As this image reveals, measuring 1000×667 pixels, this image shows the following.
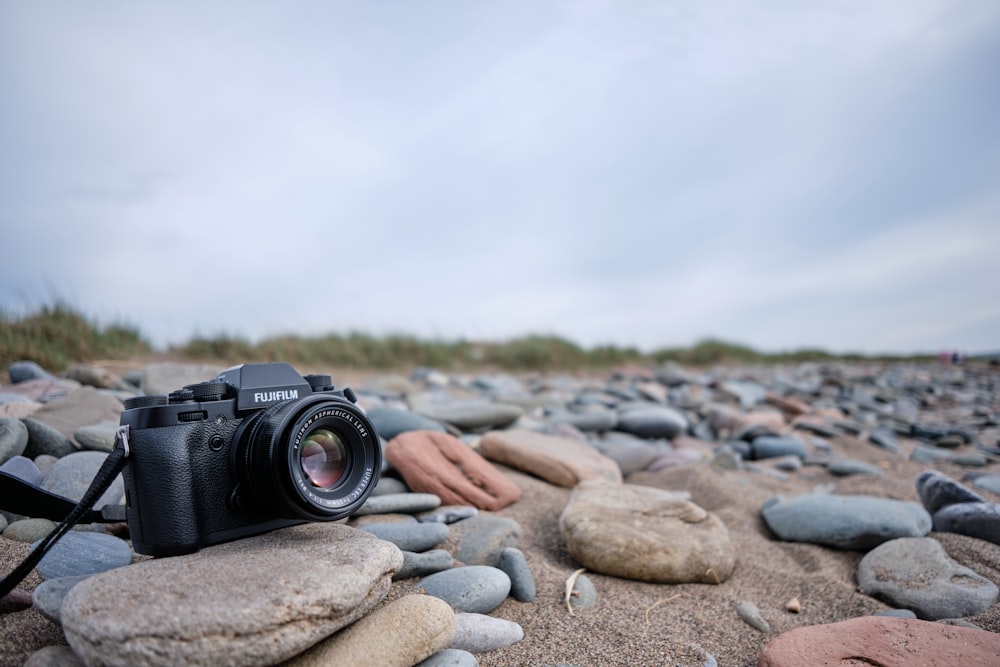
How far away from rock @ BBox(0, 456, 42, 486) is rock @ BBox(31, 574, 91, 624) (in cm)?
111

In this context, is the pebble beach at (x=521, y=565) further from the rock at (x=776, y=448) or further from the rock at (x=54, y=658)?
the rock at (x=776, y=448)

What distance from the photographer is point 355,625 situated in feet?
6.59

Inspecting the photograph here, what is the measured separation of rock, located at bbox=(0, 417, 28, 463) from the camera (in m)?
2.86

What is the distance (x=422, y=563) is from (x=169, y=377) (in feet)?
10.6

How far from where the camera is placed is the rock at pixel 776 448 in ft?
18.4

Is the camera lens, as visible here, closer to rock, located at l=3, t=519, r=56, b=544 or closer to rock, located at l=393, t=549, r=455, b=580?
rock, located at l=393, t=549, r=455, b=580

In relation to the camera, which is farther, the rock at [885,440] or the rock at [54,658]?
the rock at [885,440]

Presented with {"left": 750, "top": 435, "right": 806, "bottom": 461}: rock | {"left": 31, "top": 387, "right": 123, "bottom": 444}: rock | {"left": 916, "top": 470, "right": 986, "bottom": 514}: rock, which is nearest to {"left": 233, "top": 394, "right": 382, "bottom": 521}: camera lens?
{"left": 31, "top": 387, "right": 123, "bottom": 444}: rock

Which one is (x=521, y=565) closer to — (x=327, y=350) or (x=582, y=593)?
(x=582, y=593)

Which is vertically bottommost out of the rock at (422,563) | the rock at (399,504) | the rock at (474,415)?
the rock at (422,563)

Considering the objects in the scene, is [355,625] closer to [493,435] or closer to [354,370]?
[493,435]

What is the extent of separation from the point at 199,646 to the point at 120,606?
10.5 inches

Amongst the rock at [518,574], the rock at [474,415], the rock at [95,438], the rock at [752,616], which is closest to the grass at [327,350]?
the rock at [95,438]

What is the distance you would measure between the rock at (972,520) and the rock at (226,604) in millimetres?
3283
